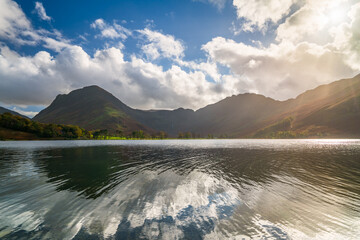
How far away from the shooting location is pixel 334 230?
1194cm

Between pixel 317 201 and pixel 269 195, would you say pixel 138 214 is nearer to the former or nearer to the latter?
pixel 269 195

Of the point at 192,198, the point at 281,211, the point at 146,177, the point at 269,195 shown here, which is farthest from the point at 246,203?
the point at 146,177

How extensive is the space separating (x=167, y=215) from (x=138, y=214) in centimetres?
241

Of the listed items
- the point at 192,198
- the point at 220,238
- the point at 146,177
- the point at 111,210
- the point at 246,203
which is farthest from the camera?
the point at 146,177

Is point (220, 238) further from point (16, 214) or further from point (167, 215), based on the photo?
point (16, 214)

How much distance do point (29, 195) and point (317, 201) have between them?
1202 inches

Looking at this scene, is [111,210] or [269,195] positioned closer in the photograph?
[111,210]

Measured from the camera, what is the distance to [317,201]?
17.4 m

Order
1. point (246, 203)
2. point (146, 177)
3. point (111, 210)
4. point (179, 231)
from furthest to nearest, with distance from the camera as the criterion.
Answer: point (146, 177), point (246, 203), point (111, 210), point (179, 231)

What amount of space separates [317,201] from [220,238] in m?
13.2

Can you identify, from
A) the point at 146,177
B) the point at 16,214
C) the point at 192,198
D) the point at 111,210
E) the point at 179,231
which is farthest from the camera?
the point at 146,177

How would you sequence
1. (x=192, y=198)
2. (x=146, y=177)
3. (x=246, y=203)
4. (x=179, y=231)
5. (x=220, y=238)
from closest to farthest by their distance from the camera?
(x=220, y=238), (x=179, y=231), (x=246, y=203), (x=192, y=198), (x=146, y=177)

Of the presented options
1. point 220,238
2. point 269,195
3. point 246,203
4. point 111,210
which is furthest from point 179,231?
point 269,195

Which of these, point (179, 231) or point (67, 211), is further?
point (67, 211)
